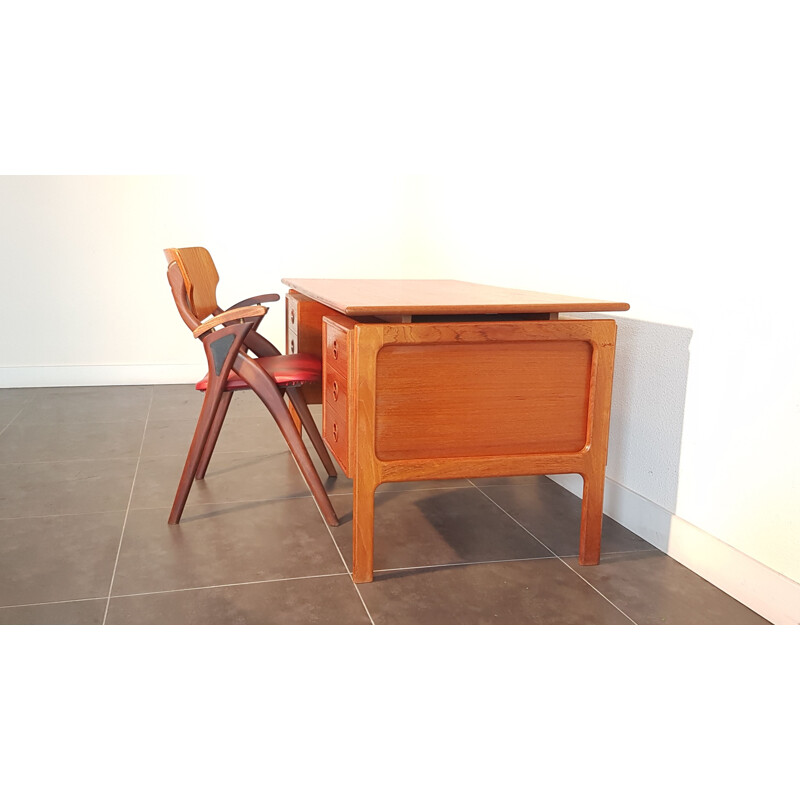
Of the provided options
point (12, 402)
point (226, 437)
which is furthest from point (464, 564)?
point (12, 402)

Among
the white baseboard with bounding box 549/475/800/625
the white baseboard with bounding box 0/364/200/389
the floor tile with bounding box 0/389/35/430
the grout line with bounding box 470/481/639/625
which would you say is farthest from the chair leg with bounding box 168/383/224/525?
the white baseboard with bounding box 0/364/200/389

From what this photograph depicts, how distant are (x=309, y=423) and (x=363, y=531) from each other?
90cm

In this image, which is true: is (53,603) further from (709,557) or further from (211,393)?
(709,557)

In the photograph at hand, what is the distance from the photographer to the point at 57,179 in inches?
188

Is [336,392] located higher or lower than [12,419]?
higher

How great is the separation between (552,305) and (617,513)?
2.82 ft

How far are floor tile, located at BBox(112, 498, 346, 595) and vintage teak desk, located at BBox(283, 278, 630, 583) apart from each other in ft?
0.86

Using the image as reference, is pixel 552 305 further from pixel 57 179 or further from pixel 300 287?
pixel 57 179

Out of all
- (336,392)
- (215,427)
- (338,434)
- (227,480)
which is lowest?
(227,480)

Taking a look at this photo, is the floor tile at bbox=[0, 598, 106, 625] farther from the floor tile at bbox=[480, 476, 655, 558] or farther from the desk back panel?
the floor tile at bbox=[480, 476, 655, 558]

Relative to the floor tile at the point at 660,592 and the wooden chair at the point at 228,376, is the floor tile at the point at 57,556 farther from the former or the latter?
the floor tile at the point at 660,592

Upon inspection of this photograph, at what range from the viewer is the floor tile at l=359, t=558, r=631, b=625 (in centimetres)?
191

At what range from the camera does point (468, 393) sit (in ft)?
6.81

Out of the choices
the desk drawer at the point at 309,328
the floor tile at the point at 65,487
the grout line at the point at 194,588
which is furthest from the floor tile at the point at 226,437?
the grout line at the point at 194,588
